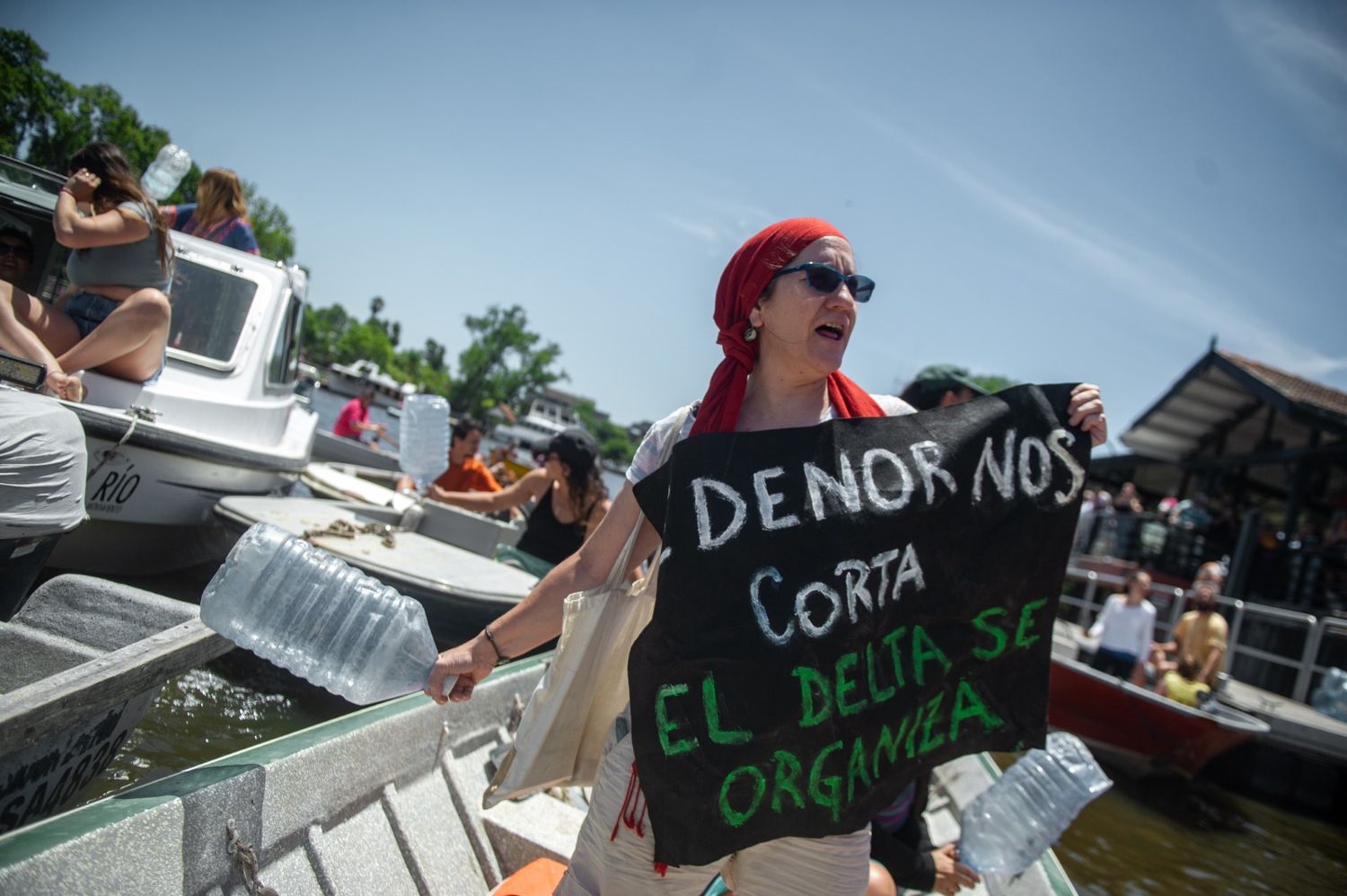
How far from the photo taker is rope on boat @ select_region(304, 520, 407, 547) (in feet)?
16.3

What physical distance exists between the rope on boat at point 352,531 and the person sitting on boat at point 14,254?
2118mm

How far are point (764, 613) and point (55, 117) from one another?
28981mm

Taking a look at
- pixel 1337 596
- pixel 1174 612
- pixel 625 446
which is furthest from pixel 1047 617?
pixel 625 446

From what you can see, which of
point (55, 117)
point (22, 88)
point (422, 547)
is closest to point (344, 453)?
point (422, 547)

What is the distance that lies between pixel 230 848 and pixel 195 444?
3.95 meters

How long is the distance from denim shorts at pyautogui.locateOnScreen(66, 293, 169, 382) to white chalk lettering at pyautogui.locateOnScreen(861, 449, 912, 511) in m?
4.24

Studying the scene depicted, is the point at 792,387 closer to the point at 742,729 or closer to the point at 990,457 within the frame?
the point at 990,457

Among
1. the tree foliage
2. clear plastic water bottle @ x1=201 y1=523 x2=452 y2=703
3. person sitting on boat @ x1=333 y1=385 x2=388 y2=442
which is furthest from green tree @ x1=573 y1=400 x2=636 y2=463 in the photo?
clear plastic water bottle @ x1=201 y1=523 x2=452 y2=703

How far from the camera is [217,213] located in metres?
6.61

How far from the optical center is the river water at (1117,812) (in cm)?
380

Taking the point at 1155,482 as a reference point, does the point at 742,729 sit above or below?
below

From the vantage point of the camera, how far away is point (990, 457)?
2.14 metres

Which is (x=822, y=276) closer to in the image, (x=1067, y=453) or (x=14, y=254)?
(x=1067, y=453)

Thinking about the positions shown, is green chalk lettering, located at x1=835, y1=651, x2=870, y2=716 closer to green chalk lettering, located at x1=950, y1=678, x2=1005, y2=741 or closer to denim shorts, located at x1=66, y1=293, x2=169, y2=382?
green chalk lettering, located at x1=950, y1=678, x2=1005, y2=741
